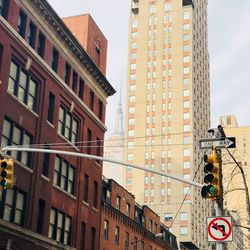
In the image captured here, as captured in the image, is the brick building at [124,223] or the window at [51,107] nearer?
the window at [51,107]

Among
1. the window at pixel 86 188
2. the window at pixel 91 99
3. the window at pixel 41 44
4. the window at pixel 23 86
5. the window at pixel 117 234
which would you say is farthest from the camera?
the window at pixel 117 234

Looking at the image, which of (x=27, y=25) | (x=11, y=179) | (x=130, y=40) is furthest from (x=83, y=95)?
(x=130, y=40)

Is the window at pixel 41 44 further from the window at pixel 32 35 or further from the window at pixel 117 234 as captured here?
the window at pixel 117 234

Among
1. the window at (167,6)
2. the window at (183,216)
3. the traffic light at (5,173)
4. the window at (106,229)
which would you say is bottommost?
the traffic light at (5,173)

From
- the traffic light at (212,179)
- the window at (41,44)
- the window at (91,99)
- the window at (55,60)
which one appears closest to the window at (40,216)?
the window at (55,60)

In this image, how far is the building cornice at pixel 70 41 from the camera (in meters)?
39.4

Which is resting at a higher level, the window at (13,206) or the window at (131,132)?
the window at (131,132)

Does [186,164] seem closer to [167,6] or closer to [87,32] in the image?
[167,6]

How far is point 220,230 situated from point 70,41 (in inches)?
1176

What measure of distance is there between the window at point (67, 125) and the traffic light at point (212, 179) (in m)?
28.0

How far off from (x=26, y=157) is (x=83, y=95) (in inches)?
484

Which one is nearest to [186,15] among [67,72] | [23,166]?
[67,72]

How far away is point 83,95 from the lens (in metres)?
47.8

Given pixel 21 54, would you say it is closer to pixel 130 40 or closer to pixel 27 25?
pixel 27 25
